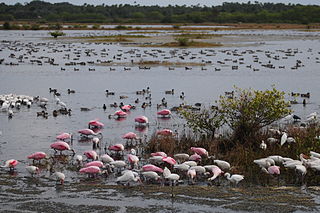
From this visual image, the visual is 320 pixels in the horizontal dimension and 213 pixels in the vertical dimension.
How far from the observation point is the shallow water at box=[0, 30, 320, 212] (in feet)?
37.2

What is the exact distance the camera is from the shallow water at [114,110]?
11.3 m

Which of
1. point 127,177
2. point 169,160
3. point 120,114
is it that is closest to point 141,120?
point 120,114

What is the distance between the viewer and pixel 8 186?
1232 centimetres

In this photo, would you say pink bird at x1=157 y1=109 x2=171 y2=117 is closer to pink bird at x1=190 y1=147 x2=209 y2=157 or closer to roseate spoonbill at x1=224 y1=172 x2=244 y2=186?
pink bird at x1=190 y1=147 x2=209 y2=157

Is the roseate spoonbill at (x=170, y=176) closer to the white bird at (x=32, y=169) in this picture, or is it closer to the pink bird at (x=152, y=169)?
the pink bird at (x=152, y=169)

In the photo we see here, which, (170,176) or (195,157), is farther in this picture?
(195,157)

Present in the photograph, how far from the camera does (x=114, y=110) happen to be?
22578mm

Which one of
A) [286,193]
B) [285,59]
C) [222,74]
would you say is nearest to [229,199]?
[286,193]

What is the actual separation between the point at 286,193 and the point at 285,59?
34967 mm

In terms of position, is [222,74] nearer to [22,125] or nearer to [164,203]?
[22,125]

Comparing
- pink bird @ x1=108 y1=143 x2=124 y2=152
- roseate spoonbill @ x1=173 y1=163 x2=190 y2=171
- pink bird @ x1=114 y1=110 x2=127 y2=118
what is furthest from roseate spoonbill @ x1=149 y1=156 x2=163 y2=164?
pink bird @ x1=114 y1=110 x2=127 y2=118

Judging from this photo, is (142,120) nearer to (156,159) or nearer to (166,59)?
(156,159)

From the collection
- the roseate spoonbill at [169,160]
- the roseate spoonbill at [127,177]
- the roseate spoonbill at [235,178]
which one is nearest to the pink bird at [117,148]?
the roseate spoonbill at [169,160]

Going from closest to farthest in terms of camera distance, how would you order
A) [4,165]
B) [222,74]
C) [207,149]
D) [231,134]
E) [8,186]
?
[8,186]
[4,165]
[207,149]
[231,134]
[222,74]
